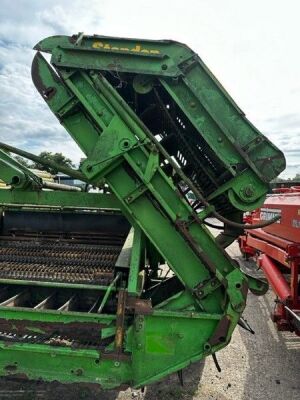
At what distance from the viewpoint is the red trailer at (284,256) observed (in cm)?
379

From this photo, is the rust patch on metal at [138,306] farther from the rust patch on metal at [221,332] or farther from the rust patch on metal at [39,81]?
the rust patch on metal at [39,81]

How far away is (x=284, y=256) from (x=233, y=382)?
5.25 feet

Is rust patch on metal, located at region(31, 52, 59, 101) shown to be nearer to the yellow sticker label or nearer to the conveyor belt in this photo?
the yellow sticker label

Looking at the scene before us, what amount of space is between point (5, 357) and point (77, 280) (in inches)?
30.4

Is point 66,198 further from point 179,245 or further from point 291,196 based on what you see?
point 291,196

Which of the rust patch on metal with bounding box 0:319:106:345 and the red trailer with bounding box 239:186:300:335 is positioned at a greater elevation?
the rust patch on metal with bounding box 0:319:106:345

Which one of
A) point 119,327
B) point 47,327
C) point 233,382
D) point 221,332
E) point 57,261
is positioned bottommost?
point 233,382

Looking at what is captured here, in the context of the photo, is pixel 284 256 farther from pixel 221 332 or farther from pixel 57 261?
pixel 57 261

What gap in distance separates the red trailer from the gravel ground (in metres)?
0.50

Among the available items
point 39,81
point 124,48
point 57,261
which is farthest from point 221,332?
point 39,81

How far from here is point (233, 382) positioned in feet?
11.3

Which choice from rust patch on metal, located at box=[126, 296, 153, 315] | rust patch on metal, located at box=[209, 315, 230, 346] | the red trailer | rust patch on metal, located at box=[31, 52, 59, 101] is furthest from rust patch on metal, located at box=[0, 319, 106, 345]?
the red trailer

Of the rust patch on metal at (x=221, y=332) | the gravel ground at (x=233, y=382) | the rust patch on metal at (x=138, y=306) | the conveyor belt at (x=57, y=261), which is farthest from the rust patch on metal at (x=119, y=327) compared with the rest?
the gravel ground at (x=233, y=382)

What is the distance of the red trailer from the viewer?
3.79m
